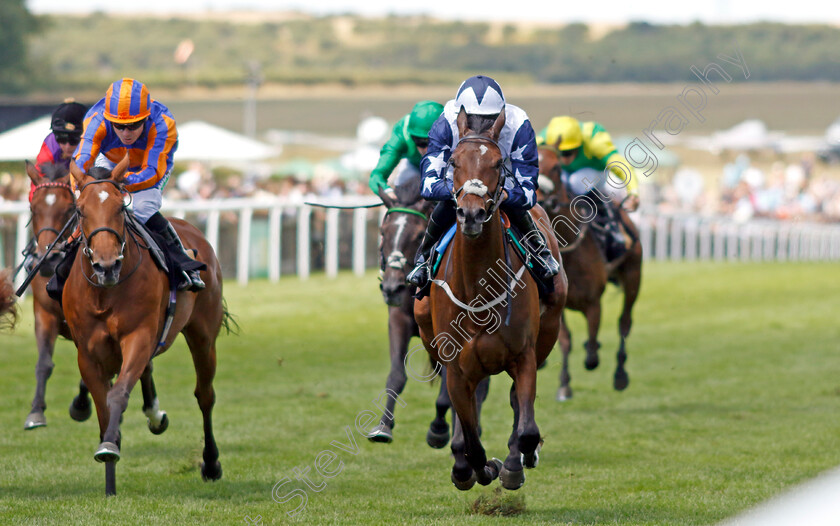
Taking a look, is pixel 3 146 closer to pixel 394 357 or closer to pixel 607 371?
pixel 607 371

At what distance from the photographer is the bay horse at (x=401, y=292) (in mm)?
6457

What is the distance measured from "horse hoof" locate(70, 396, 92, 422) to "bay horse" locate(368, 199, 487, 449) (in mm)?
1912

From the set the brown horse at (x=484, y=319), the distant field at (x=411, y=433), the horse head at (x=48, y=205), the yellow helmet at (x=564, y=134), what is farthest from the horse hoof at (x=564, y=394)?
the horse head at (x=48, y=205)

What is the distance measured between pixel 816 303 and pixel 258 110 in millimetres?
41306

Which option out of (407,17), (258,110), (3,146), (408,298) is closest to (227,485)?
(408,298)

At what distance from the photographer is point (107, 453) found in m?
5.21

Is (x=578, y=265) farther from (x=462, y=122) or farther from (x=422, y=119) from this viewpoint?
(x=462, y=122)

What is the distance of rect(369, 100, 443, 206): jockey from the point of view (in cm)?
698

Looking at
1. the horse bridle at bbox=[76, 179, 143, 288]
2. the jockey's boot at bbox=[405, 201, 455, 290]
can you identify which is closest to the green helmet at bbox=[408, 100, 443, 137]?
the jockey's boot at bbox=[405, 201, 455, 290]

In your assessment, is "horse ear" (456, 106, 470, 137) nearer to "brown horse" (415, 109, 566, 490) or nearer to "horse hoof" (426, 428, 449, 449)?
"brown horse" (415, 109, 566, 490)

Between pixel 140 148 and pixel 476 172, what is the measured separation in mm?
2302

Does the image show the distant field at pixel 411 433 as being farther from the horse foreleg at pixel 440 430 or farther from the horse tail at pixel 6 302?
the horse tail at pixel 6 302

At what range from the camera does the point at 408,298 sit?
6.88 metres

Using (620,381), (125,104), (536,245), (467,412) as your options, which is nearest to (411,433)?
(620,381)
